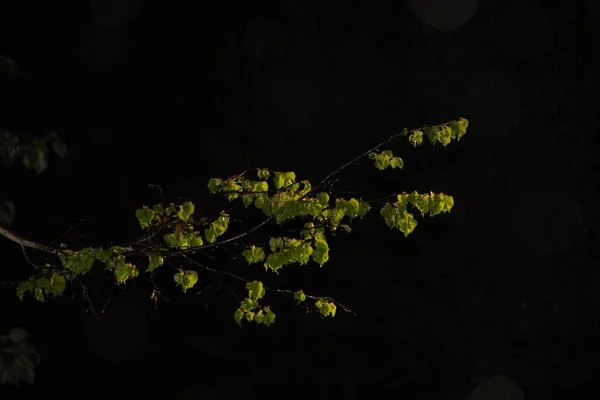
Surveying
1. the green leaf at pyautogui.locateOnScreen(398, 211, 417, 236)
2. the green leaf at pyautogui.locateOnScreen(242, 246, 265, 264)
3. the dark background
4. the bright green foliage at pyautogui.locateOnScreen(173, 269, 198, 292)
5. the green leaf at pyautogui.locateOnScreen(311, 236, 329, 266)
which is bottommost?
the dark background

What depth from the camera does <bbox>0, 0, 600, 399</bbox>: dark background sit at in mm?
3938

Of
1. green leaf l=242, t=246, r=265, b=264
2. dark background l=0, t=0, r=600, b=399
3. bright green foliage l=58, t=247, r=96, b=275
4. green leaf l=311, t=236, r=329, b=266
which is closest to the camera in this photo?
green leaf l=311, t=236, r=329, b=266

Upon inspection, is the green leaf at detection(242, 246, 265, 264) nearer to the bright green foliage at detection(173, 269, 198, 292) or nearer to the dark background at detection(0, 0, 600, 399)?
the bright green foliage at detection(173, 269, 198, 292)

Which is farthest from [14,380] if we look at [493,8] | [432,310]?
[493,8]

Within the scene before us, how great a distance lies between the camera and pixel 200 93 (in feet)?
13.0

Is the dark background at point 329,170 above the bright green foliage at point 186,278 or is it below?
below

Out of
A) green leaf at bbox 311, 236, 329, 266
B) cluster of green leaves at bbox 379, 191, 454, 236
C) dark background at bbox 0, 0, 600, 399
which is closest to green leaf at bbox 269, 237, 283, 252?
green leaf at bbox 311, 236, 329, 266

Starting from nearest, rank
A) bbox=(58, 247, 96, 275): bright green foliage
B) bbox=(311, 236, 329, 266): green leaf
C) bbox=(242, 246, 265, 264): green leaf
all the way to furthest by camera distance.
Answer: bbox=(311, 236, 329, 266): green leaf, bbox=(58, 247, 96, 275): bright green foliage, bbox=(242, 246, 265, 264): green leaf

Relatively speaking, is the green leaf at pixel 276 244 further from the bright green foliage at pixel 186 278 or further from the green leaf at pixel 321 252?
the bright green foliage at pixel 186 278

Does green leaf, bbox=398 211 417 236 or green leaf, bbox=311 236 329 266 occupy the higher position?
green leaf, bbox=398 211 417 236

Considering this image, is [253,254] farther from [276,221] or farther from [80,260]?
[80,260]

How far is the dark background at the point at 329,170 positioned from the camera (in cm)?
394

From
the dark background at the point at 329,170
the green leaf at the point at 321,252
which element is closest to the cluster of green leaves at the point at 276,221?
the green leaf at the point at 321,252

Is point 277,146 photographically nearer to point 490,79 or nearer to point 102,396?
point 490,79
